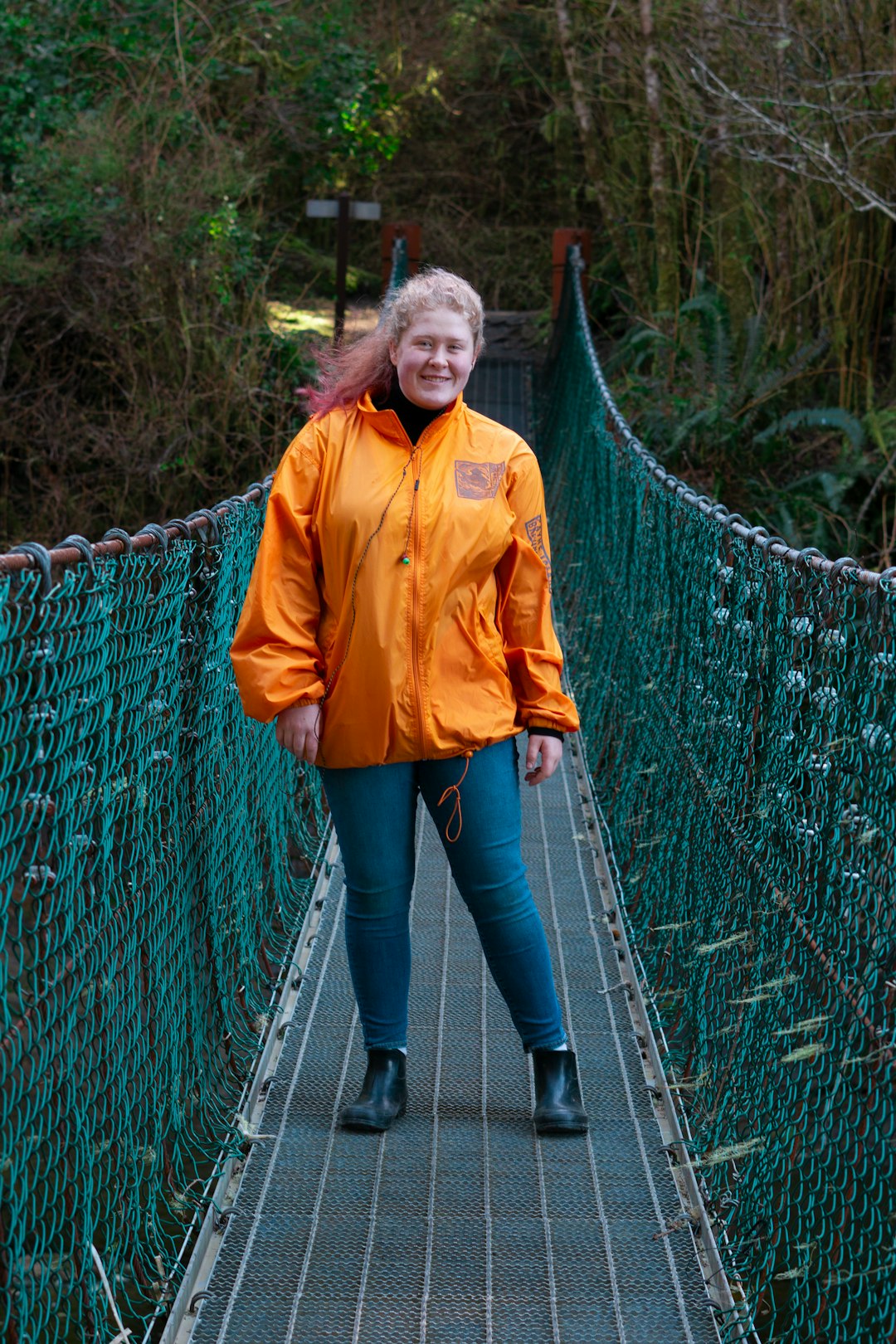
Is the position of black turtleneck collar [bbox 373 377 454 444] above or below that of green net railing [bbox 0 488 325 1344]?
above

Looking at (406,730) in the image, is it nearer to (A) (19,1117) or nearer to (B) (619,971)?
(A) (19,1117)

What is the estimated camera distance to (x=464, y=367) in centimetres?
222

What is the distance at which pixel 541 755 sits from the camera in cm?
232

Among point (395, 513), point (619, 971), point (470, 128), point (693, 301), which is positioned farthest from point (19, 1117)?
point (470, 128)

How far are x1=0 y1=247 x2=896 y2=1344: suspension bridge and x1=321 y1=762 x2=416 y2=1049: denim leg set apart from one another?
0.24m

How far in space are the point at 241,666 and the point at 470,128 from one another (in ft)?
46.8

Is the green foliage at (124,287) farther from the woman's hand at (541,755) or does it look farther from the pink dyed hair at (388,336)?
the woman's hand at (541,755)

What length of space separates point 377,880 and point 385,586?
1.56ft

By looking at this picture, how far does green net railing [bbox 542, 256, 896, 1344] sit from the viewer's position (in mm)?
1722

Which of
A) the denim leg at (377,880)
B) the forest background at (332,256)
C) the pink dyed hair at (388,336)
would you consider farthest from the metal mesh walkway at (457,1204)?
the forest background at (332,256)

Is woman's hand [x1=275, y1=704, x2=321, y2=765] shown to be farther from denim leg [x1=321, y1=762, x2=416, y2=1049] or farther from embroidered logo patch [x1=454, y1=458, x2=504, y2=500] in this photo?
embroidered logo patch [x1=454, y1=458, x2=504, y2=500]

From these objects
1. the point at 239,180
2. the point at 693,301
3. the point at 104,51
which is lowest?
the point at 693,301

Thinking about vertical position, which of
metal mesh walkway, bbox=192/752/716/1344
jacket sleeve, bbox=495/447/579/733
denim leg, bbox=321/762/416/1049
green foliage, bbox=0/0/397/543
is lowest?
metal mesh walkway, bbox=192/752/716/1344

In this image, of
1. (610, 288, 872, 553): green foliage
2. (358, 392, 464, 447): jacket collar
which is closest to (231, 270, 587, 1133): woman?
(358, 392, 464, 447): jacket collar
